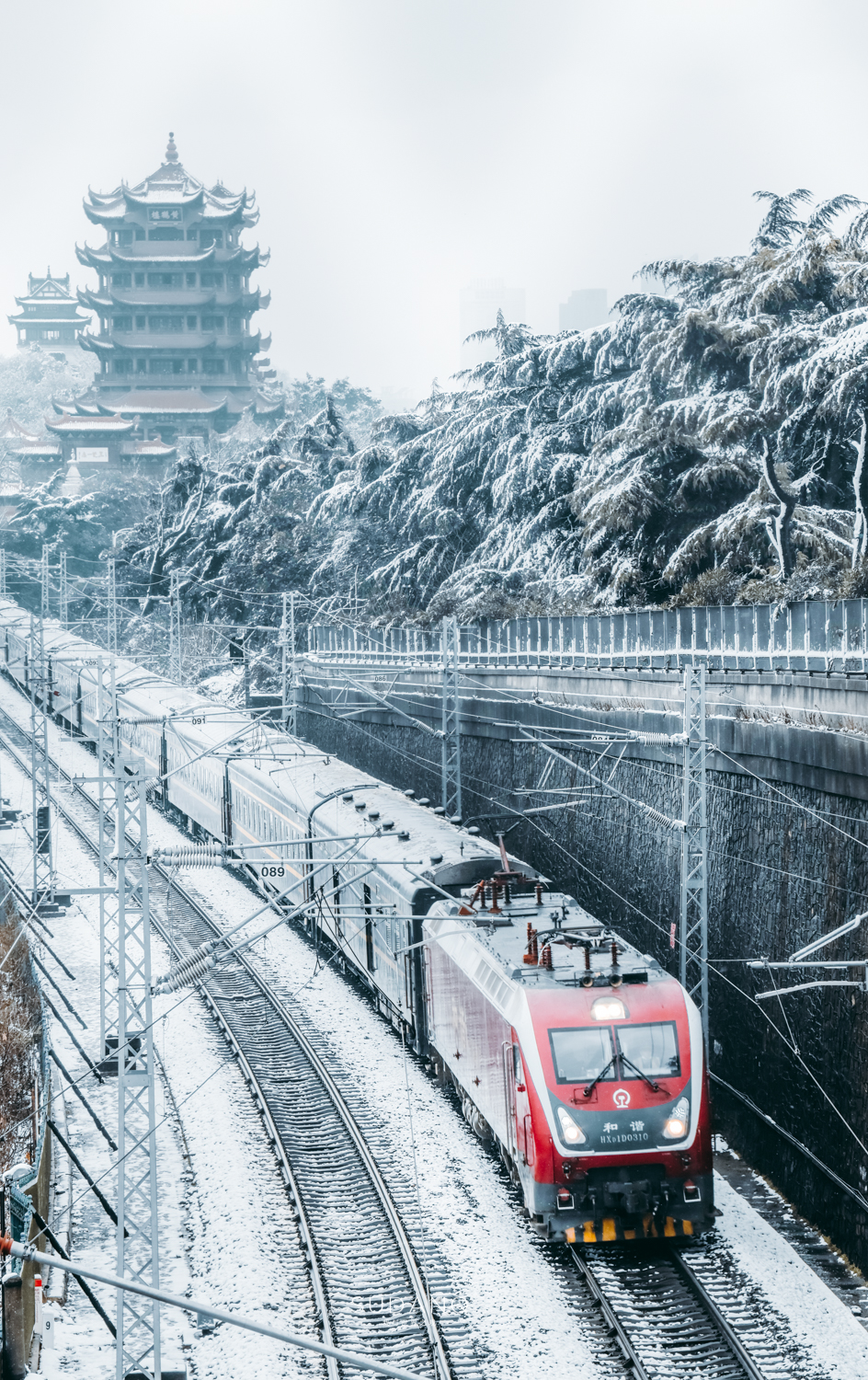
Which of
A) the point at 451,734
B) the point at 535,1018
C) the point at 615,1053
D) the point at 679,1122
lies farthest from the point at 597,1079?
the point at 451,734

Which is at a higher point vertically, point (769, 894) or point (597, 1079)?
point (769, 894)

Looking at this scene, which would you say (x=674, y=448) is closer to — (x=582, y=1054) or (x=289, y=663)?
(x=289, y=663)

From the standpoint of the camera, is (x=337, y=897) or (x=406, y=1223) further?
(x=337, y=897)

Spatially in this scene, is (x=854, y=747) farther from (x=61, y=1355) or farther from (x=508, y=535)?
(x=508, y=535)

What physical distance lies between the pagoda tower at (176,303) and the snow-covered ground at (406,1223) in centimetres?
7581

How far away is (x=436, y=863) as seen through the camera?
19.7 meters

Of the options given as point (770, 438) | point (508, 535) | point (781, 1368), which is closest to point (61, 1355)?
point (781, 1368)

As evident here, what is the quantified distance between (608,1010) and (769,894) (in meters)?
4.48

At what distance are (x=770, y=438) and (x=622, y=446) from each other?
17.7 ft

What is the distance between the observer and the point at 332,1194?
17344 mm

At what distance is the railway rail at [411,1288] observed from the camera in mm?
13039

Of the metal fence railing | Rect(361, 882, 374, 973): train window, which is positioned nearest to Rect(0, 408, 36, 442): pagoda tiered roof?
the metal fence railing

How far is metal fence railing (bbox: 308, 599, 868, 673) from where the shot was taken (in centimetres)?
1938

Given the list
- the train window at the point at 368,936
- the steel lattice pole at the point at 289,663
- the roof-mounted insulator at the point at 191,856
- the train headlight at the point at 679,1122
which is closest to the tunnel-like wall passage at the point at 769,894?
the train headlight at the point at 679,1122
